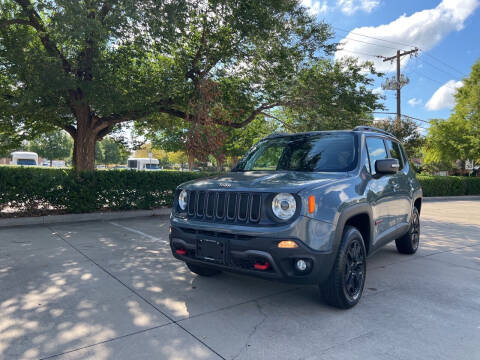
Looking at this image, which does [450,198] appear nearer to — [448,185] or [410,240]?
[448,185]

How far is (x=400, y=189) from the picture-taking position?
197 inches

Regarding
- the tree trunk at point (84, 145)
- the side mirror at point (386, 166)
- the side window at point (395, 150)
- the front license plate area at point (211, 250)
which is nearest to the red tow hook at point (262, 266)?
the front license plate area at point (211, 250)

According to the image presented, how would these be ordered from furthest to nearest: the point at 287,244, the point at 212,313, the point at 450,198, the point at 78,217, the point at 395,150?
the point at 450,198, the point at 78,217, the point at 395,150, the point at 212,313, the point at 287,244

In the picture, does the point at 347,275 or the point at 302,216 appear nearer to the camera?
the point at 302,216

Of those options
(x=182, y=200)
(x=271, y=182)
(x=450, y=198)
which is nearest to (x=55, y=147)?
(x=450, y=198)

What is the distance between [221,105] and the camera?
1198 cm

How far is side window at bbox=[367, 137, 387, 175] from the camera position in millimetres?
4396

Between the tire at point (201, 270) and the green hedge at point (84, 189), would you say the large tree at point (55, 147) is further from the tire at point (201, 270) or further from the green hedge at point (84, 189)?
the tire at point (201, 270)

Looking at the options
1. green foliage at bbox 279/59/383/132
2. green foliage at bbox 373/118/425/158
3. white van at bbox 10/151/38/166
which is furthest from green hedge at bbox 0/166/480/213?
white van at bbox 10/151/38/166

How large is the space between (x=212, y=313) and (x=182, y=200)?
1.29 metres

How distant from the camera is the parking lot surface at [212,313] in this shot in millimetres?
2756

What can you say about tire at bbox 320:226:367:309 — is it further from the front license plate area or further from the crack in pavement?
the front license plate area

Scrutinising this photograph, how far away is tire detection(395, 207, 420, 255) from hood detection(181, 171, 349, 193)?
2860mm

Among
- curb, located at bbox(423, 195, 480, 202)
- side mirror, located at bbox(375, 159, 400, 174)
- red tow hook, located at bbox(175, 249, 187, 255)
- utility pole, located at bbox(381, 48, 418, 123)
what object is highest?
utility pole, located at bbox(381, 48, 418, 123)
